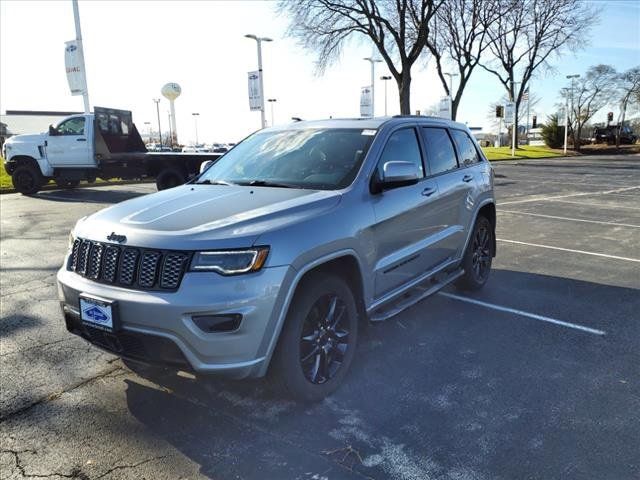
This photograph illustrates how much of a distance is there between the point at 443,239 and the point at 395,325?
89 cm

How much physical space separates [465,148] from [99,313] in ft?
13.2

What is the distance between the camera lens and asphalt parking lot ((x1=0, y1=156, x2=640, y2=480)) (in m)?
2.73

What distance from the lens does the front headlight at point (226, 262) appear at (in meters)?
2.79

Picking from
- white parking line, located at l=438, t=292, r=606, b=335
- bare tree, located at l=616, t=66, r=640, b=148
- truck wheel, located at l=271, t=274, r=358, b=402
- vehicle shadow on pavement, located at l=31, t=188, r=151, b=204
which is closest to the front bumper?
truck wheel, located at l=271, t=274, r=358, b=402

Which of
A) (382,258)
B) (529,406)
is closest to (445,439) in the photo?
(529,406)

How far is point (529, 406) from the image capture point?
3.26m

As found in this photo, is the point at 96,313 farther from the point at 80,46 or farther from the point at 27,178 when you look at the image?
the point at 80,46

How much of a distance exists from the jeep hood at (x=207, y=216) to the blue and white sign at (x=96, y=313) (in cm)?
38

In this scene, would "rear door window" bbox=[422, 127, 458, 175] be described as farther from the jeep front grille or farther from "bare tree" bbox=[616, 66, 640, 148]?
"bare tree" bbox=[616, 66, 640, 148]

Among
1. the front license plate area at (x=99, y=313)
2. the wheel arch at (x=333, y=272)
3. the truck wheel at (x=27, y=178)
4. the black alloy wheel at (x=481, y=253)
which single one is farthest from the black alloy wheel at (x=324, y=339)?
the truck wheel at (x=27, y=178)

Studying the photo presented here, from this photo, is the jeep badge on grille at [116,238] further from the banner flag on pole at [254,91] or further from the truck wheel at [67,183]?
the banner flag on pole at [254,91]

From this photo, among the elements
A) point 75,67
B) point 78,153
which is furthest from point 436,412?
point 75,67

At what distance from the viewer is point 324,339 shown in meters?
3.37

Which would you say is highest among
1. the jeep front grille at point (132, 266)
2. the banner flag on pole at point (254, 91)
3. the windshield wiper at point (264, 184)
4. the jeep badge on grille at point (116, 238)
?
the banner flag on pole at point (254, 91)
